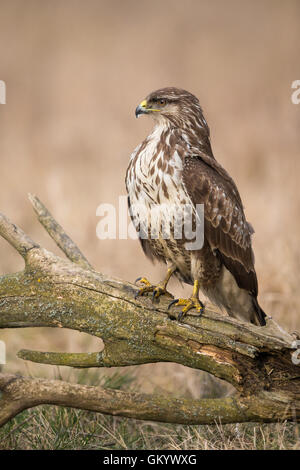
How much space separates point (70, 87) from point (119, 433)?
9515 mm

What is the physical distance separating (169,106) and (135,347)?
5.60ft

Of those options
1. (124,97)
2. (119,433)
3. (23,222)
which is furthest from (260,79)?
(119,433)

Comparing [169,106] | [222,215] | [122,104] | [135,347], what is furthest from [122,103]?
[135,347]

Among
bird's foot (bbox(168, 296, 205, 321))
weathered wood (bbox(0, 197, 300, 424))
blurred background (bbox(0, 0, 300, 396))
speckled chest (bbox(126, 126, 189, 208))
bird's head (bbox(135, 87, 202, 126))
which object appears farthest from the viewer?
blurred background (bbox(0, 0, 300, 396))

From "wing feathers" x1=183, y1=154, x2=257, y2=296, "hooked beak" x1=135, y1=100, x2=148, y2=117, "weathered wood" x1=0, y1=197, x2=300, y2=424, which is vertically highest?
"hooked beak" x1=135, y1=100, x2=148, y2=117

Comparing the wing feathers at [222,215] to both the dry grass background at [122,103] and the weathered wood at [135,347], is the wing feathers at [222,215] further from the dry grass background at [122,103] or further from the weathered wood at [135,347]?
the dry grass background at [122,103]

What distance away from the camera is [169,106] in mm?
4094

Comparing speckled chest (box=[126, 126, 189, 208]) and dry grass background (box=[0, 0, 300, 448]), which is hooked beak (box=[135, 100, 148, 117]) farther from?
dry grass background (box=[0, 0, 300, 448])

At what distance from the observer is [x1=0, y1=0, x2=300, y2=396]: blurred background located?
7801 millimetres

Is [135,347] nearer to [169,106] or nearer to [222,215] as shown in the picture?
[222,215]

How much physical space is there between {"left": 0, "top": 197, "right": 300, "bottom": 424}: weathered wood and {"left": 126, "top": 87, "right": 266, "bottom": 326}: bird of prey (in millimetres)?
354

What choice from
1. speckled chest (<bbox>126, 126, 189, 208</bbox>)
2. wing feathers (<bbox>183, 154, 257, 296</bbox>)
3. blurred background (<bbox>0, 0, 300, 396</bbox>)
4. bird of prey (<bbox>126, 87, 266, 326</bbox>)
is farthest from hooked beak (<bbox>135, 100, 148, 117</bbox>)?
blurred background (<bbox>0, 0, 300, 396</bbox>)

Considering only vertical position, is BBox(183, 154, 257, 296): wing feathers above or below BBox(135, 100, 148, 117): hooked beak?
below

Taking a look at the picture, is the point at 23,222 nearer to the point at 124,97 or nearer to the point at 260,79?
the point at 124,97
